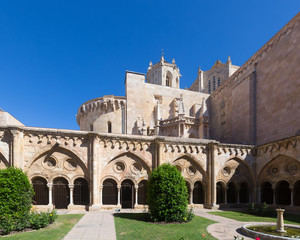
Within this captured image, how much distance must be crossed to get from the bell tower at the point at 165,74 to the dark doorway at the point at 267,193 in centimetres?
3524

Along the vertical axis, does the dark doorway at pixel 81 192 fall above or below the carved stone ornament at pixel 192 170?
below

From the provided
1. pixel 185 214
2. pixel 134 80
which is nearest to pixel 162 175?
pixel 185 214

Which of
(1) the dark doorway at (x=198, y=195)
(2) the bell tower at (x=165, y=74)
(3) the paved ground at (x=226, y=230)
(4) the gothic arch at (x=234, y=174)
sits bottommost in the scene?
(1) the dark doorway at (x=198, y=195)

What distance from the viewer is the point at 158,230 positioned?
9984 mm

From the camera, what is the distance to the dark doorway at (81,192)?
1639 centimetres

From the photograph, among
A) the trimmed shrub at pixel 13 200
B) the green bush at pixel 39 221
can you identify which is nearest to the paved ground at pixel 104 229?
the green bush at pixel 39 221

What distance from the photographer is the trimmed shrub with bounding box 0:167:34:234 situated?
9.61 meters

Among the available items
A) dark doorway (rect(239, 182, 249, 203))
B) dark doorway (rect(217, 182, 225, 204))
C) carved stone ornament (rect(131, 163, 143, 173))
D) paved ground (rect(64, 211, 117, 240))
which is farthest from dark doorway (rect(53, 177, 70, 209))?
dark doorway (rect(239, 182, 249, 203))

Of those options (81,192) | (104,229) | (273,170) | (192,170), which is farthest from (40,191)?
(273,170)

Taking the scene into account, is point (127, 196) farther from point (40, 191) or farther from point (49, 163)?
point (49, 163)

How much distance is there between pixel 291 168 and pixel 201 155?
21.8ft

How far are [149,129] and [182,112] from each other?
4.77 metres

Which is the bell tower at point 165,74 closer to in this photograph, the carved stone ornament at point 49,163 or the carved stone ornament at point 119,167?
the carved stone ornament at point 119,167

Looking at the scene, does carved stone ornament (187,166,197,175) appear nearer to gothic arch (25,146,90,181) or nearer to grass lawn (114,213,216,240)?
grass lawn (114,213,216,240)
